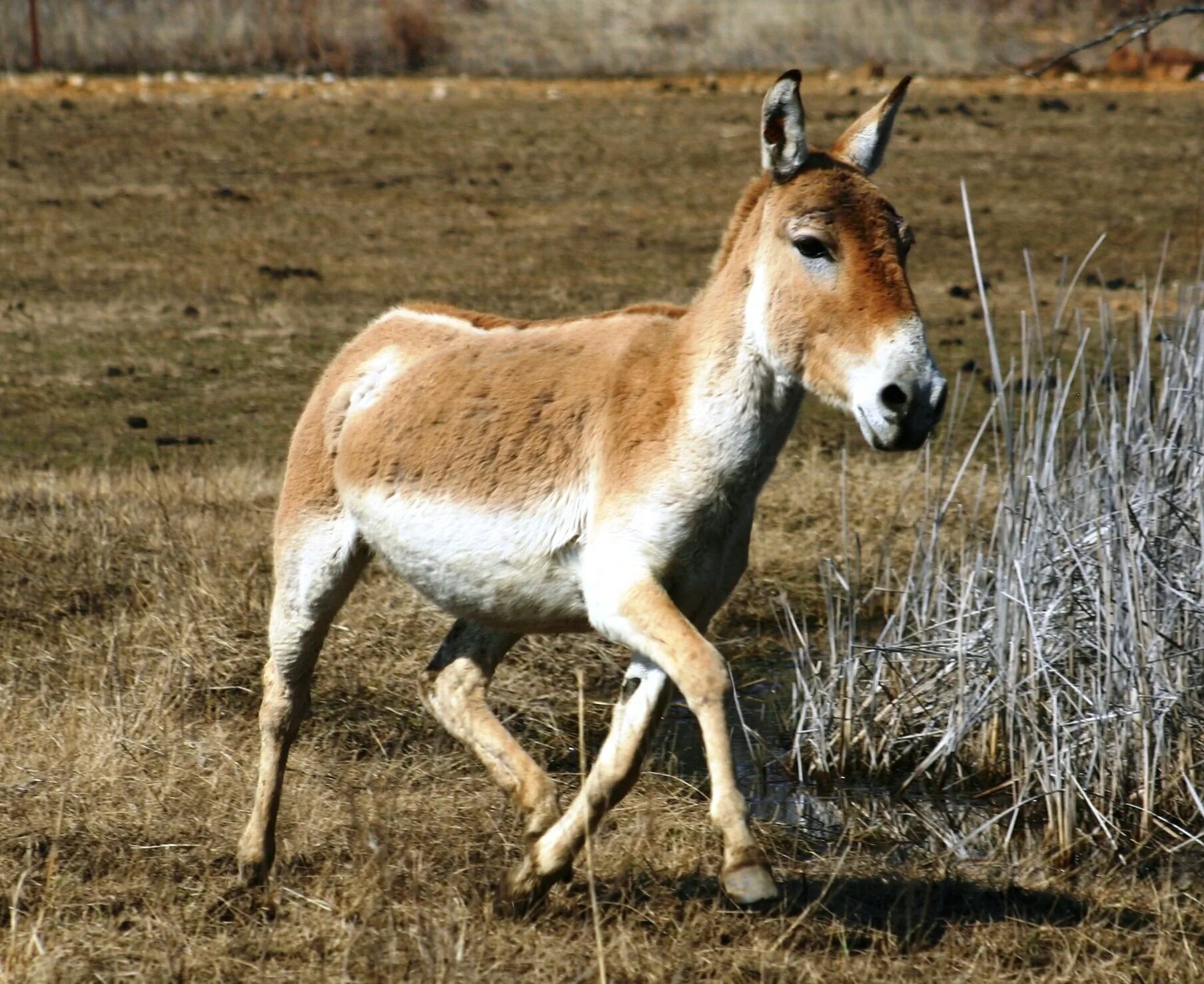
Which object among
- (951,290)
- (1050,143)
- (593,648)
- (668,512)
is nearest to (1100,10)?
(1050,143)

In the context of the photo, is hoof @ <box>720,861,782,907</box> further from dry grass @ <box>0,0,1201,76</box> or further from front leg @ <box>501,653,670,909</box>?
dry grass @ <box>0,0,1201,76</box>

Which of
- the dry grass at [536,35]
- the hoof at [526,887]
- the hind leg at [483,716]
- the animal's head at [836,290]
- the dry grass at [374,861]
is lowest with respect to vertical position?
the dry grass at [536,35]

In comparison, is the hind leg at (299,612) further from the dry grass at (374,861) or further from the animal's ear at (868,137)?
the animal's ear at (868,137)

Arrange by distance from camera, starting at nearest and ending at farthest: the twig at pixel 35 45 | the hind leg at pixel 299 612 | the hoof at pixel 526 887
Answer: the hoof at pixel 526 887, the hind leg at pixel 299 612, the twig at pixel 35 45

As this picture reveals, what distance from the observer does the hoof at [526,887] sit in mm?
4180

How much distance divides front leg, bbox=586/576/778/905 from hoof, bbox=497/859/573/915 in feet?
1.76

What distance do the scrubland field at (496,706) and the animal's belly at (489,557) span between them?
2.00 ft

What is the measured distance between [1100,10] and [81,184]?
53.9 feet

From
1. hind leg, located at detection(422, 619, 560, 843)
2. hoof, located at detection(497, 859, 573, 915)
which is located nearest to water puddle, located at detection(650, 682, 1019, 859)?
hind leg, located at detection(422, 619, 560, 843)

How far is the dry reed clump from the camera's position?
16.6ft

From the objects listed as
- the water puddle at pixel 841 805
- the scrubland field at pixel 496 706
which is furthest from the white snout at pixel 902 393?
the water puddle at pixel 841 805

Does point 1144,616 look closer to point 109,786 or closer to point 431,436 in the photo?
point 431,436

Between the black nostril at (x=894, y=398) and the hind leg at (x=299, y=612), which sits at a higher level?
the black nostril at (x=894, y=398)

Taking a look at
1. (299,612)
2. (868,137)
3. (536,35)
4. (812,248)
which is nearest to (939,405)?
(812,248)
